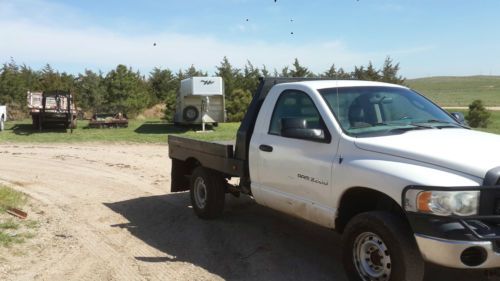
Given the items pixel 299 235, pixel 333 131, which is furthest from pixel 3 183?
pixel 333 131

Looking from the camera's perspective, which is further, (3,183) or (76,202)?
(3,183)

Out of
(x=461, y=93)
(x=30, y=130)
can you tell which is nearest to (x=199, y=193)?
(x=30, y=130)

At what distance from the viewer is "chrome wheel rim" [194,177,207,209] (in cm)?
766

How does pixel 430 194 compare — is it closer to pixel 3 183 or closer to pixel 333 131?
pixel 333 131

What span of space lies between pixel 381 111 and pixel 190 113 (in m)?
17.9

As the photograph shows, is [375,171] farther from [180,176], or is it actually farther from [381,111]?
[180,176]

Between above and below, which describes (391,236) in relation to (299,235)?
above

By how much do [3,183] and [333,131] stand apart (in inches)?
308

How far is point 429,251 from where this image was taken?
4125 mm

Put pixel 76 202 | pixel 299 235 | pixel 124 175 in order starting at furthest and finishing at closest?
pixel 124 175 < pixel 76 202 < pixel 299 235

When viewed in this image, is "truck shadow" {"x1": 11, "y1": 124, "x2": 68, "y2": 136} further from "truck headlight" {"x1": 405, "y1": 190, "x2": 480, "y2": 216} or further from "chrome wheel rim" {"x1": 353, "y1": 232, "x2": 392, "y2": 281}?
"truck headlight" {"x1": 405, "y1": 190, "x2": 480, "y2": 216}

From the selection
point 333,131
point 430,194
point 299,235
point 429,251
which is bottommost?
point 299,235

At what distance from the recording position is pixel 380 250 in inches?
179

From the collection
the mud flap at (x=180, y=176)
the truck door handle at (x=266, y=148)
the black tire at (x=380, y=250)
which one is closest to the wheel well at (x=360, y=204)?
the black tire at (x=380, y=250)
